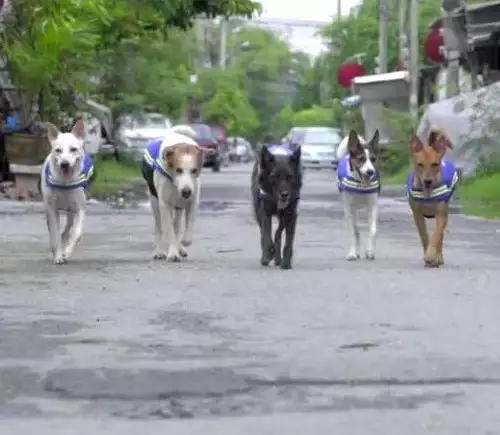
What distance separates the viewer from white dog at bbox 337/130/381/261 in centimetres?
1709

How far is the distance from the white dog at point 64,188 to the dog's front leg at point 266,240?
1.91 metres

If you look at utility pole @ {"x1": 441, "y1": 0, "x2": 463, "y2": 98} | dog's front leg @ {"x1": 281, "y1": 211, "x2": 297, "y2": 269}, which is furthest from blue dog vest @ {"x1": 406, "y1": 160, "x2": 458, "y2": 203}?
utility pole @ {"x1": 441, "y1": 0, "x2": 463, "y2": 98}

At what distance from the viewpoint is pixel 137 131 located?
170 feet

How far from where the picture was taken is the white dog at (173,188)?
1653cm

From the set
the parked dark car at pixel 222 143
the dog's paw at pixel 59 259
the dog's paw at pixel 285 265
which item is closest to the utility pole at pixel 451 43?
the parked dark car at pixel 222 143

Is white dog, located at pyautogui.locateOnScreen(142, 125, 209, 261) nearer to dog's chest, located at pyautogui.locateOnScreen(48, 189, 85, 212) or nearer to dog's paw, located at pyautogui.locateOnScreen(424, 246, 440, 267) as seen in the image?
dog's chest, located at pyautogui.locateOnScreen(48, 189, 85, 212)

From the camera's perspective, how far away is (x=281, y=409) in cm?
812

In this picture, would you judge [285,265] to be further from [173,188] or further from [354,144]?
[354,144]

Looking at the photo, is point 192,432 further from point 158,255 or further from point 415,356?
point 158,255

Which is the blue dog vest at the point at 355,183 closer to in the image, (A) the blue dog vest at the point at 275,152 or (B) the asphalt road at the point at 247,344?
(B) the asphalt road at the point at 247,344

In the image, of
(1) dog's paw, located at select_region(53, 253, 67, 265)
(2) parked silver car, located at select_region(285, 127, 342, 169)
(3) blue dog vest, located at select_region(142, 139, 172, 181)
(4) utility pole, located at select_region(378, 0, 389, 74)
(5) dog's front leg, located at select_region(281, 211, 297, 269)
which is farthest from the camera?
(2) parked silver car, located at select_region(285, 127, 342, 169)

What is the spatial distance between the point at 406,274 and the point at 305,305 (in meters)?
2.84

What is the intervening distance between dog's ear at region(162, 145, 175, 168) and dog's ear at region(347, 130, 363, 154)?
1.80 m

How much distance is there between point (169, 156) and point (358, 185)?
1980 millimetres
